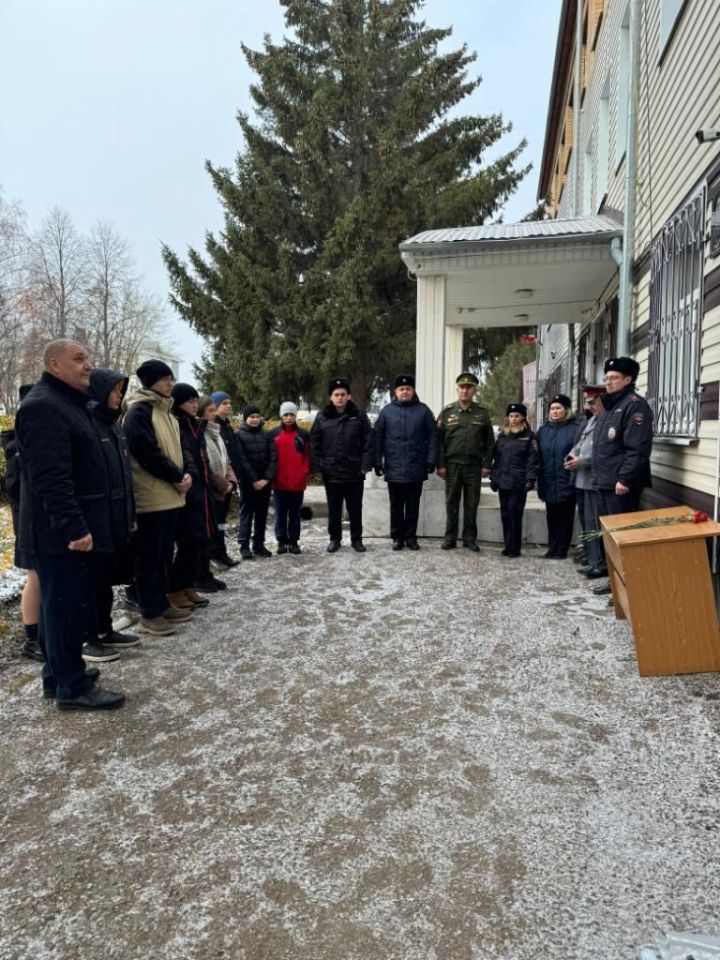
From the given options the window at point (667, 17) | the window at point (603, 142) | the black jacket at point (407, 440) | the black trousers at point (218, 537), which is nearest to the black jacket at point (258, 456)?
the black trousers at point (218, 537)

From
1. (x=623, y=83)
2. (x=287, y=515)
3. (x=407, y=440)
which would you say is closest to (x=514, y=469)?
(x=407, y=440)

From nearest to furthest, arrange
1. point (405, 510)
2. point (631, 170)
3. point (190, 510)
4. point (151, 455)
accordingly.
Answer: point (151, 455), point (190, 510), point (631, 170), point (405, 510)

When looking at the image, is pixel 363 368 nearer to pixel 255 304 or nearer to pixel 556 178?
pixel 255 304

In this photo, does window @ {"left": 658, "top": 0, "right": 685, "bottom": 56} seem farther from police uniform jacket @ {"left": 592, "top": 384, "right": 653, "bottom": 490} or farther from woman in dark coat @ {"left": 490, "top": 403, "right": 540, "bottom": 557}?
woman in dark coat @ {"left": 490, "top": 403, "right": 540, "bottom": 557}

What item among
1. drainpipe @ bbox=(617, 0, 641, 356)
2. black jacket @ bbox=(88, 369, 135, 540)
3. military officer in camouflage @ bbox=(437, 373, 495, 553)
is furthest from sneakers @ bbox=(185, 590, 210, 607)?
drainpipe @ bbox=(617, 0, 641, 356)

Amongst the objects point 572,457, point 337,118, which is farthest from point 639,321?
point 337,118

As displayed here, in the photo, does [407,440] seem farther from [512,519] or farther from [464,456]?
[512,519]

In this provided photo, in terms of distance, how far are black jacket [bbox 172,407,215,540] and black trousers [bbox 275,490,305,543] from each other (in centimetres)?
188

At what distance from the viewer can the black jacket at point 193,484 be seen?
4562 mm

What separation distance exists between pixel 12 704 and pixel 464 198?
15.2m

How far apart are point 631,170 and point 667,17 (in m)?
1.32

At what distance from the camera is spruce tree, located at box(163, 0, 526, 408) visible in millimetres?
15516

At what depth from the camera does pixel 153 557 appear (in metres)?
4.08

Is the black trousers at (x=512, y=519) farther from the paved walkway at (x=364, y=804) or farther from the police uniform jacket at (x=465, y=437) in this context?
the paved walkway at (x=364, y=804)
